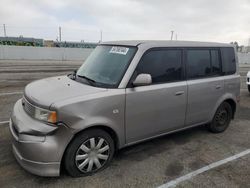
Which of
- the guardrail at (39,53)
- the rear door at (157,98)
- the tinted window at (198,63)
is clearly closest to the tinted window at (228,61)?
the tinted window at (198,63)

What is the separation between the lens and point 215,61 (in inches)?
177

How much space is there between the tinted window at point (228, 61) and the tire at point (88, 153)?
2.88 metres

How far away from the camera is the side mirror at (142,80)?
3.25m

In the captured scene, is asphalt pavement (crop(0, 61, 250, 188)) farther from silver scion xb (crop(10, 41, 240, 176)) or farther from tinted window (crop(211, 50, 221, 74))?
tinted window (crop(211, 50, 221, 74))

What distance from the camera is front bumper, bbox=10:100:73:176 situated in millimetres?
2768

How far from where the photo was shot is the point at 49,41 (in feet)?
139

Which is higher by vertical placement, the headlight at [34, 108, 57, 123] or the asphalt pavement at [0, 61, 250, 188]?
the headlight at [34, 108, 57, 123]

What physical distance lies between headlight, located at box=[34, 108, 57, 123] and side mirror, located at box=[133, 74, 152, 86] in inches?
47.2

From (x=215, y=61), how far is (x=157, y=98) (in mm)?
1702

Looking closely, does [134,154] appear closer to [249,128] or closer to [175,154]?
[175,154]

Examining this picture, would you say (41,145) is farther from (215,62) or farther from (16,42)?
(16,42)

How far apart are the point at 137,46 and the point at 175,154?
1.90m

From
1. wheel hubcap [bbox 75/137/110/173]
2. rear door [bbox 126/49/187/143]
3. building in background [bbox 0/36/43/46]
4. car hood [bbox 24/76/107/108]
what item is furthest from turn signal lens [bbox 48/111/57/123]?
building in background [bbox 0/36/43/46]

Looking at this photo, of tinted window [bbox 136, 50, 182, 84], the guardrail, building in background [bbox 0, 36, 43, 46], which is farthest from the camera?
building in background [bbox 0, 36, 43, 46]
